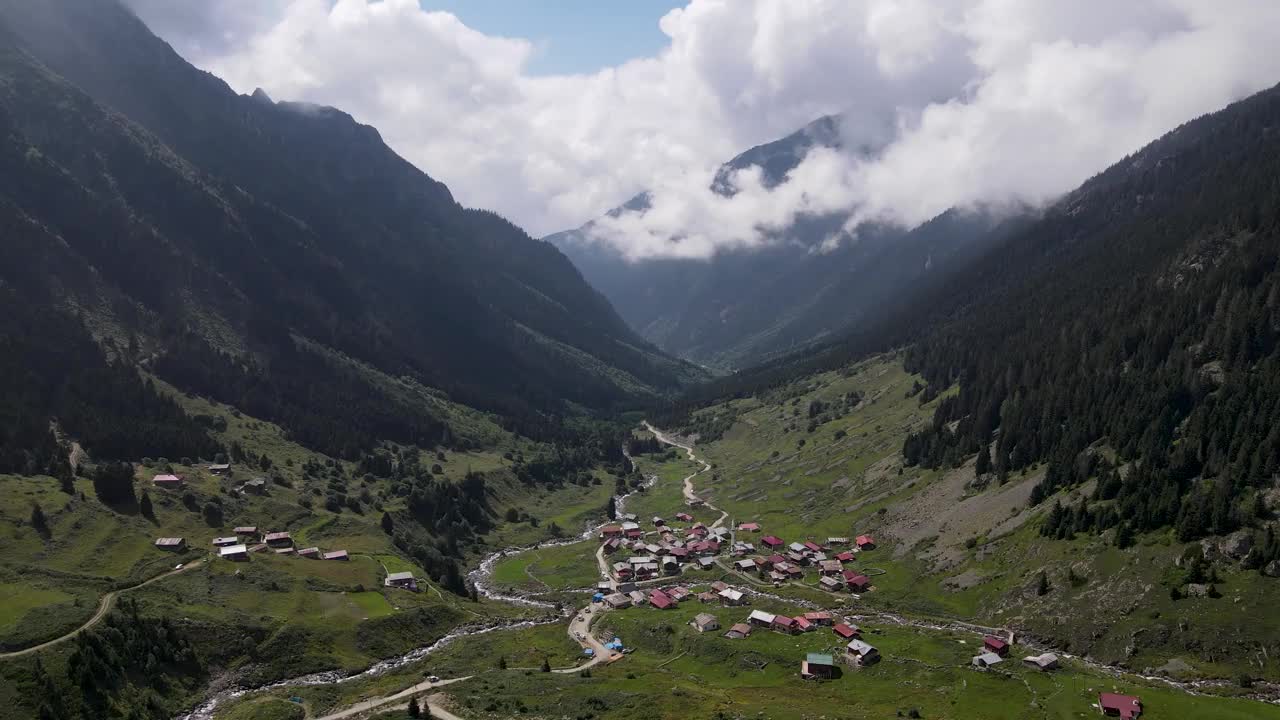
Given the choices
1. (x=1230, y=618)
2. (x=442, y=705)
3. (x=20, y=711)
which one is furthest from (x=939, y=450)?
(x=20, y=711)

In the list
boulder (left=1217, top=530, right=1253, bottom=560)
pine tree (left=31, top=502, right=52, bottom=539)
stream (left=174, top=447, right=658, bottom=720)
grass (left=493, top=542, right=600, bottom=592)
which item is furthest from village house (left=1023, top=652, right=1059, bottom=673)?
pine tree (left=31, top=502, right=52, bottom=539)

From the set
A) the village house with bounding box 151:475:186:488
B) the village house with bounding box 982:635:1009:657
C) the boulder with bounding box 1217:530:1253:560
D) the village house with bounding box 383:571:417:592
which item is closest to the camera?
the village house with bounding box 982:635:1009:657

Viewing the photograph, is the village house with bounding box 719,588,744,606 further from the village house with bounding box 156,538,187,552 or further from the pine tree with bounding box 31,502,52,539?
the pine tree with bounding box 31,502,52,539

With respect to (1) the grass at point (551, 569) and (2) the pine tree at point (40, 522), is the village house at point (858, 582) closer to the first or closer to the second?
(1) the grass at point (551, 569)

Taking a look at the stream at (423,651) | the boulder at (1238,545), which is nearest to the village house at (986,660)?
the boulder at (1238,545)

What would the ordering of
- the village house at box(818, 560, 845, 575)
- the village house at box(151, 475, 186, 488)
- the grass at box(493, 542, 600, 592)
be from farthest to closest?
the grass at box(493, 542, 600, 592) < the village house at box(151, 475, 186, 488) < the village house at box(818, 560, 845, 575)

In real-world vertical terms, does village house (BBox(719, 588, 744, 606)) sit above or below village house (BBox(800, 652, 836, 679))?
above

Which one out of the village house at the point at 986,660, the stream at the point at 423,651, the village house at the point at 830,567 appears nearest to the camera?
the stream at the point at 423,651
